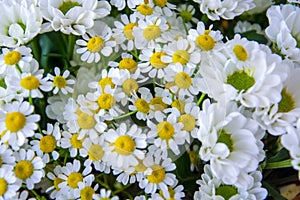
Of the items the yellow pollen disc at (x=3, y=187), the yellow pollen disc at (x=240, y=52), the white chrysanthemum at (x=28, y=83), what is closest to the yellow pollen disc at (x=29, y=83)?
the white chrysanthemum at (x=28, y=83)

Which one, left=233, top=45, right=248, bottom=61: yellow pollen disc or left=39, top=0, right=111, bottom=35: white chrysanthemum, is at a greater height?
left=233, top=45, right=248, bottom=61: yellow pollen disc

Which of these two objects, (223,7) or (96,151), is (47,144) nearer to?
(96,151)

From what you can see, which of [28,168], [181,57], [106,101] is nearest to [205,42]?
[181,57]

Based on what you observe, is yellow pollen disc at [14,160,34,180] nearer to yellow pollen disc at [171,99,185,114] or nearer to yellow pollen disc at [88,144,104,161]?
yellow pollen disc at [88,144,104,161]

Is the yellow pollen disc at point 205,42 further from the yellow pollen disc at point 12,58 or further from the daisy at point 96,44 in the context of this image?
the yellow pollen disc at point 12,58

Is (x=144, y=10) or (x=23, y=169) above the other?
(x=144, y=10)

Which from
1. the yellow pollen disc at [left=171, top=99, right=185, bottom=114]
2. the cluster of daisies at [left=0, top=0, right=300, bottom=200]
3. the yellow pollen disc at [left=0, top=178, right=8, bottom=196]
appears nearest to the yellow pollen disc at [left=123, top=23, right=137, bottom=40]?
the cluster of daisies at [left=0, top=0, right=300, bottom=200]
